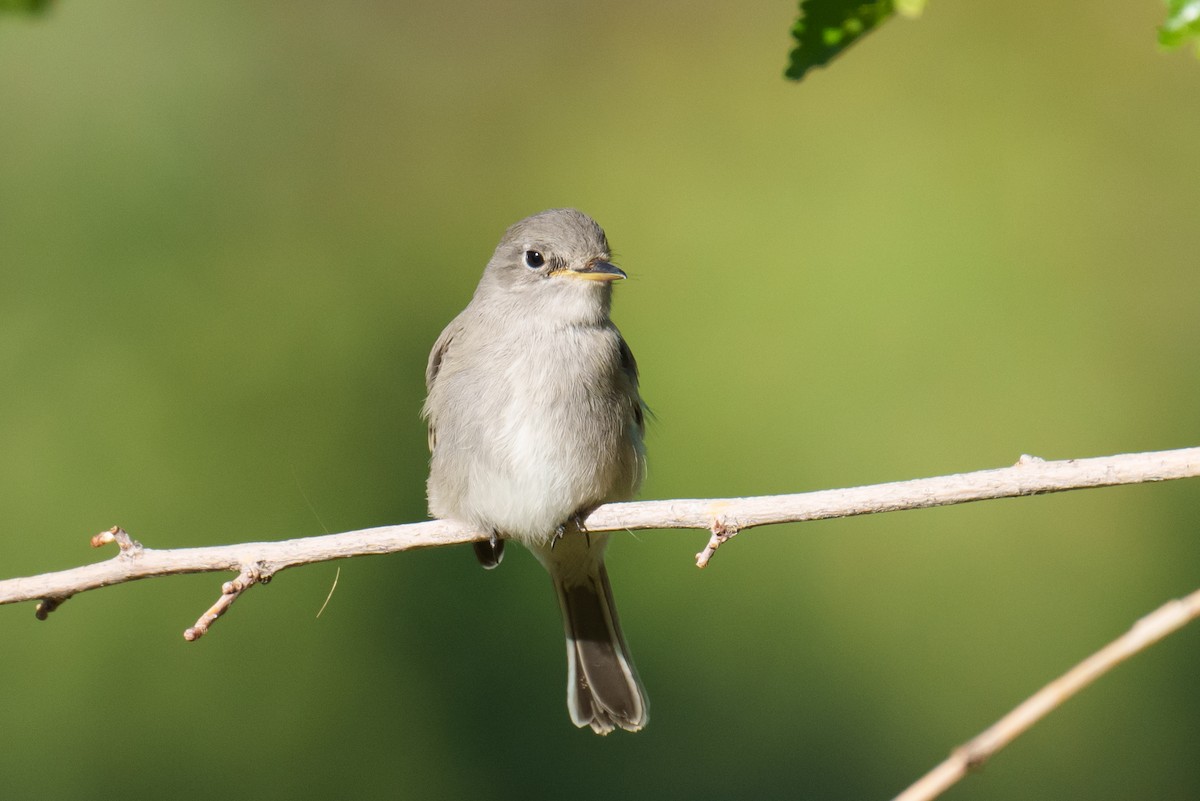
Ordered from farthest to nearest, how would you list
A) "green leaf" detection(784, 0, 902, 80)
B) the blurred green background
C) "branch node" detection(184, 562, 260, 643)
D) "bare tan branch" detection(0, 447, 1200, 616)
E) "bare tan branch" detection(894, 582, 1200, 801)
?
the blurred green background, "branch node" detection(184, 562, 260, 643), "bare tan branch" detection(0, 447, 1200, 616), "green leaf" detection(784, 0, 902, 80), "bare tan branch" detection(894, 582, 1200, 801)

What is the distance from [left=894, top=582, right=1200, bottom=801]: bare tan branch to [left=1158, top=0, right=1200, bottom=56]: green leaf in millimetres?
615

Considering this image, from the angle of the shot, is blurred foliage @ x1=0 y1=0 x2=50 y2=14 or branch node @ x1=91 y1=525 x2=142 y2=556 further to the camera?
branch node @ x1=91 y1=525 x2=142 y2=556

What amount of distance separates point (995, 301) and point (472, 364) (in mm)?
3827

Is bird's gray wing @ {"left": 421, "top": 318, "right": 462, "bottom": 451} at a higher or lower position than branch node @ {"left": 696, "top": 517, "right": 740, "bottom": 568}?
higher

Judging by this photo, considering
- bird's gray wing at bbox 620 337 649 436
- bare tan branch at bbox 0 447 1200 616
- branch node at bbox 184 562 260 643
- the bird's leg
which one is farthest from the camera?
bird's gray wing at bbox 620 337 649 436

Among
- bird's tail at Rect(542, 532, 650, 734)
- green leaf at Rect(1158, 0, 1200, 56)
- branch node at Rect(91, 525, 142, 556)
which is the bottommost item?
bird's tail at Rect(542, 532, 650, 734)

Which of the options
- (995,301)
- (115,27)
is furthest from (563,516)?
(115,27)

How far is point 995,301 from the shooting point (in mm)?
7242

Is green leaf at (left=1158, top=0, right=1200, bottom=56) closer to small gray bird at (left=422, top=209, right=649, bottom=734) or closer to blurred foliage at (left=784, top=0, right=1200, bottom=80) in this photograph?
blurred foliage at (left=784, top=0, right=1200, bottom=80)

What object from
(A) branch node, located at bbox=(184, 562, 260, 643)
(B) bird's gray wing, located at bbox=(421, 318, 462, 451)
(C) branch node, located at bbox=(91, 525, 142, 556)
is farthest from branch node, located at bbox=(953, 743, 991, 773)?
(B) bird's gray wing, located at bbox=(421, 318, 462, 451)

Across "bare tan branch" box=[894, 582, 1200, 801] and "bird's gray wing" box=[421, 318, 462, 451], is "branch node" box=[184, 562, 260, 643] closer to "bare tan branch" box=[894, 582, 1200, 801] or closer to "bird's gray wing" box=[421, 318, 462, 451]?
"bird's gray wing" box=[421, 318, 462, 451]

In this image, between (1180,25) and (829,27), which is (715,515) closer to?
(829,27)

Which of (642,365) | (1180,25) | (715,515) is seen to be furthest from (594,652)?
(1180,25)

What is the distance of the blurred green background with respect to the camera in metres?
→ 5.82
